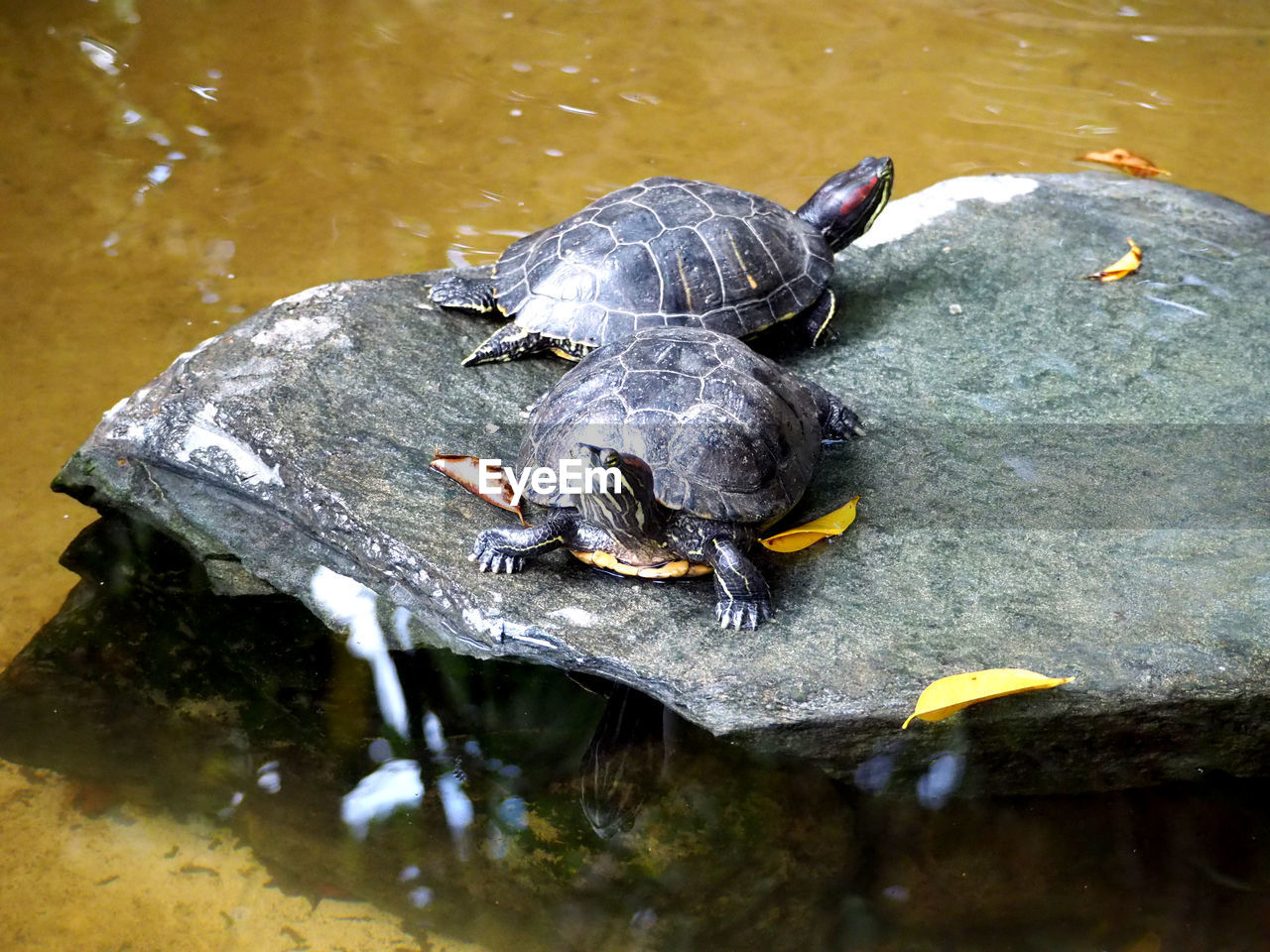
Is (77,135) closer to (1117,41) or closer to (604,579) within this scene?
(604,579)

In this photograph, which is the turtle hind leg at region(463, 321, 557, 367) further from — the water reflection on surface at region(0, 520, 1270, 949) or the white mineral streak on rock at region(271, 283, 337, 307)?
the water reflection on surface at region(0, 520, 1270, 949)

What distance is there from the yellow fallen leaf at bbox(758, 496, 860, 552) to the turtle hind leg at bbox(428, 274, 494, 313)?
1679 mm

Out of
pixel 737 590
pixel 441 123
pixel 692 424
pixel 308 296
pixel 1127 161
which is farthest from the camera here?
pixel 441 123

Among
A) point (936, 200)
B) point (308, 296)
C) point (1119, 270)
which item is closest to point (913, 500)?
point (1119, 270)

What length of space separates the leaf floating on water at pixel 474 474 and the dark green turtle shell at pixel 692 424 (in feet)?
0.71

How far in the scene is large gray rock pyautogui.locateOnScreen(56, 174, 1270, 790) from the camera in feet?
10.1

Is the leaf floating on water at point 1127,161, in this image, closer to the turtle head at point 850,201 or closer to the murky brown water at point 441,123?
the murky brown water at point 441,123

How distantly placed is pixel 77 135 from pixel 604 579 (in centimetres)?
451

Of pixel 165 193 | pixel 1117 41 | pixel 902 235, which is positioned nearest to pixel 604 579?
pixel 902 235

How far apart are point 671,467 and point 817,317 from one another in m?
1.51

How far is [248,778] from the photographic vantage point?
3283 mm

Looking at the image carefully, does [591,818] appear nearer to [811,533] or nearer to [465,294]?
[811,533]

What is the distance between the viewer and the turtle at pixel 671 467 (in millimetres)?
3184

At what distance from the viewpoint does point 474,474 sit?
3.71 m
